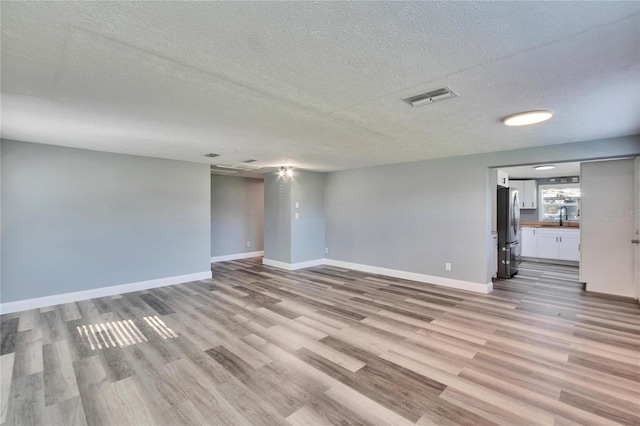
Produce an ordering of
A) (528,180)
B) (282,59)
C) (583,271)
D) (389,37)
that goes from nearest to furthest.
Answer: (389,37)
(282,59)
(583,271)
(528,180)

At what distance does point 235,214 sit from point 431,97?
6595 millimetres

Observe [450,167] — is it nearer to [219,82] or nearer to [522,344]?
[522,344]

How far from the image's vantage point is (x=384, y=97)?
2330 mm

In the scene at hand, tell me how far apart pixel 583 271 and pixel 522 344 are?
112 inches

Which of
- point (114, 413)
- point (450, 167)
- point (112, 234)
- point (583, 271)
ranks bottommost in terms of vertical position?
point (114, 413)

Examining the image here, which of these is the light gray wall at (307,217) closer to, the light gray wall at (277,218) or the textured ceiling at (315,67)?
the light gray wall at (277,218)

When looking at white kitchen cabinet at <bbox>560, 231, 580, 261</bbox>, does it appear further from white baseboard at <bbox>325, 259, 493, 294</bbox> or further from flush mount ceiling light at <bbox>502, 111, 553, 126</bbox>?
flush mount ceiling light at <bbox>502, 111, 553, 126</bbox>

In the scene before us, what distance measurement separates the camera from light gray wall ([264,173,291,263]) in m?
6.55

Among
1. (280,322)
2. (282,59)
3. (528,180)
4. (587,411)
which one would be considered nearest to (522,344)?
(587,411)

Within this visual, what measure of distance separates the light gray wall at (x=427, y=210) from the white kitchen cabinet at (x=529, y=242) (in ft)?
12.8

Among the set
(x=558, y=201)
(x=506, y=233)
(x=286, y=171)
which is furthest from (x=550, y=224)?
(x=286, y=171)

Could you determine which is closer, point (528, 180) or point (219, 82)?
point (219, 82)

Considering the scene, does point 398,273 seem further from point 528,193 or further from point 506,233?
point 528,193

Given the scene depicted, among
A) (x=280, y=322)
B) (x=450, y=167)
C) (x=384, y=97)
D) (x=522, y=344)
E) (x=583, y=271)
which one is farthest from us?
(x=450, y=167)
